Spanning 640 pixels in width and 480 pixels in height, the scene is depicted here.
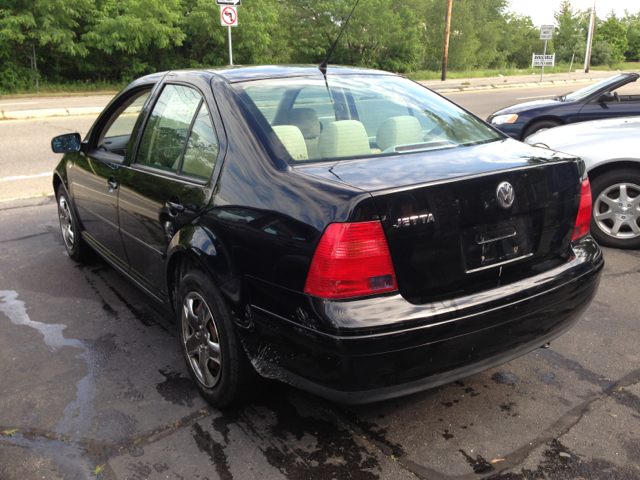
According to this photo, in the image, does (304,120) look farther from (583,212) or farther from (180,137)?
(583,212)

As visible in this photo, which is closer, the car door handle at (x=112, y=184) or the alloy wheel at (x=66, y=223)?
the car door handle at (x=112, y=184)

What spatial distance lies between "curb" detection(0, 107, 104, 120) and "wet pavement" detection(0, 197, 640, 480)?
1312cm

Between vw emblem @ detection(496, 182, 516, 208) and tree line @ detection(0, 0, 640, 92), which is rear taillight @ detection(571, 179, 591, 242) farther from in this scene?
tree line @ detection(0, 0, 640, 92)

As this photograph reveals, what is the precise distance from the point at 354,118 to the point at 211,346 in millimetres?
1411

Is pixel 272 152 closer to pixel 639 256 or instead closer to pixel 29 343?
pixel 29 343

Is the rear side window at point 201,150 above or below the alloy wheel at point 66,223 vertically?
above

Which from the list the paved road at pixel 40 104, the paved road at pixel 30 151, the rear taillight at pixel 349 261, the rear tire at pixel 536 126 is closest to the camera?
the rear taillight at pixel 349 261

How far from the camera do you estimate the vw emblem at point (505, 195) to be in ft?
7.61

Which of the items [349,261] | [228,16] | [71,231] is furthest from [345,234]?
[228,16]

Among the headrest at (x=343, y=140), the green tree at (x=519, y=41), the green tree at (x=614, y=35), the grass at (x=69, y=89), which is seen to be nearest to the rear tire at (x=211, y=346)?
the headrest at (x=343, y=140)

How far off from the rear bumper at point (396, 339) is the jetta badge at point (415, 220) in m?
0.28

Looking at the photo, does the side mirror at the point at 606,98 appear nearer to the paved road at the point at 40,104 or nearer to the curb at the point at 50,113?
the curb at the point at 50,113

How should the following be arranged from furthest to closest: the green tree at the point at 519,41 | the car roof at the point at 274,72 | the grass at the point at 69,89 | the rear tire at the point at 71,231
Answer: the green tree at the point at 519,41, the grass at the point at 69,89, the rear tire at the point at 71,231, the car roof at the point at 274,72

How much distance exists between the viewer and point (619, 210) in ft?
16.5
